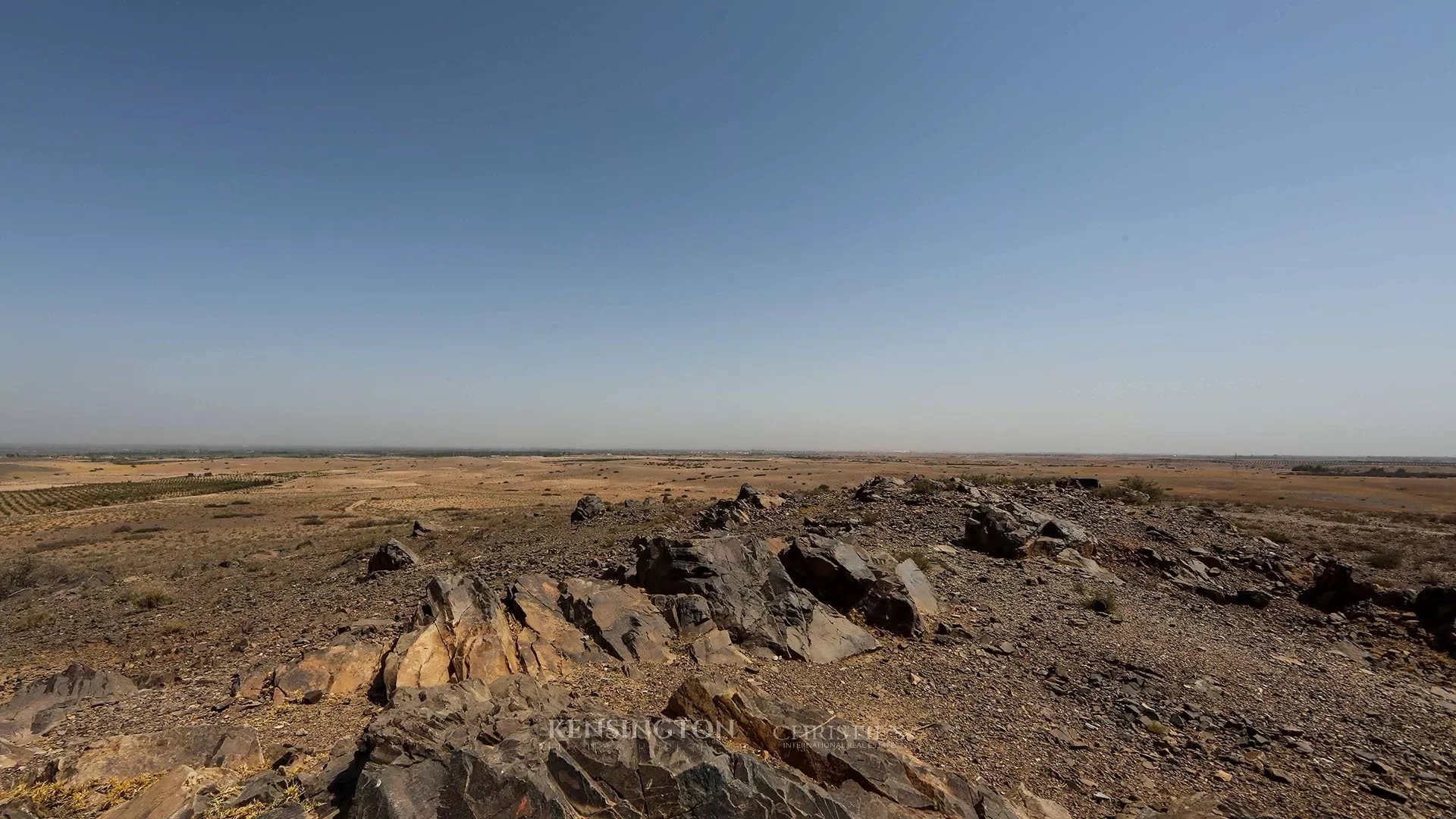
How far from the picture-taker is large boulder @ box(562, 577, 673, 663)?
10.6 metres

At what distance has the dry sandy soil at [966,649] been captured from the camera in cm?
790

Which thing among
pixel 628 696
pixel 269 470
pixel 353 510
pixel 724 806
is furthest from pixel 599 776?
pixel 269 470

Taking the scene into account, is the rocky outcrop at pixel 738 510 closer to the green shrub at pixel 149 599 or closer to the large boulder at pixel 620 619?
the large boulder at pixel 620 619

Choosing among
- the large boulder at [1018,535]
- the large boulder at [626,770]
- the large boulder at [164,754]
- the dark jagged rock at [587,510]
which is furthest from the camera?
the dark jagged rock at [587,510]

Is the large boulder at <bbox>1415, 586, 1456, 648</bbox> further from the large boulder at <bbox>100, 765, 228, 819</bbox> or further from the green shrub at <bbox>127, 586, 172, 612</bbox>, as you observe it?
the green shrub at <bbox>127, 586, 172, 612</bbox>

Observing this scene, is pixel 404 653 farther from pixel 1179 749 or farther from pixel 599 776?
pixel 1179 749

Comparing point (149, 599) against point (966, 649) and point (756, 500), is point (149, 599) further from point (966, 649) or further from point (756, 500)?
point (966, 649)

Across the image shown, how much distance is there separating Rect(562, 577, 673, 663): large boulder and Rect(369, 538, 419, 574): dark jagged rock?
959cm

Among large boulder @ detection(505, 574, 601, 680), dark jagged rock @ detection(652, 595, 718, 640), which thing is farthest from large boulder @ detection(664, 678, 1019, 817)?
dark jagged rock @ detection(652, 595, 718, 640)

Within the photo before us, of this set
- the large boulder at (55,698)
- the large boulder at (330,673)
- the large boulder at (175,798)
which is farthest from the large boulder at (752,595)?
the large boulder at (55,698)

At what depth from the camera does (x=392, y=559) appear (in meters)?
19.0

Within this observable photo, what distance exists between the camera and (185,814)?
518 cm

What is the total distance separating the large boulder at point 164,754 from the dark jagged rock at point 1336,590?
25672 millimetres

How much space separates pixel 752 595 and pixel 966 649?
485 centimetres
